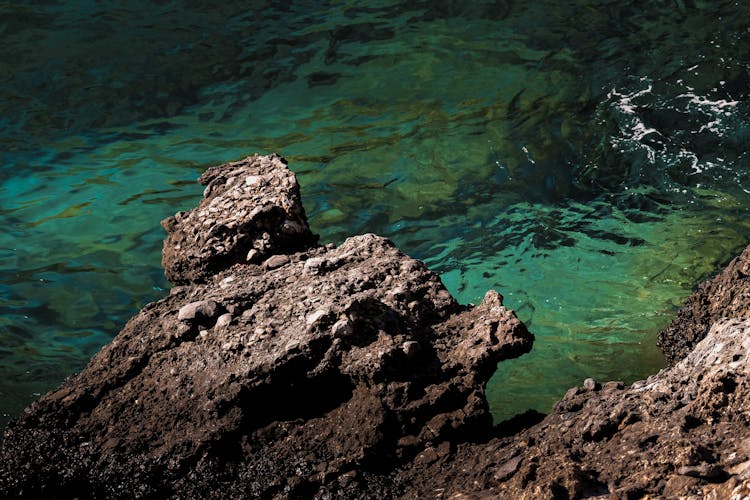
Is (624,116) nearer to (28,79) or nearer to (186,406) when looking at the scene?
(28,79)

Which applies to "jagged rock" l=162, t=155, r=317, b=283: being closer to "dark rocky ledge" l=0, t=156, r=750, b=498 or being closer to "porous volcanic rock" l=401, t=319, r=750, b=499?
"dark rocky ledge" l=0, t=156, r=750, b=498

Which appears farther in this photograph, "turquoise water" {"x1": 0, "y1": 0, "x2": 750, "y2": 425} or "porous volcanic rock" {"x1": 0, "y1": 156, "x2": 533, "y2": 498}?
"turquoise water" {"x1": 0, "y1": 0, "x2": 750, "y2": 425}

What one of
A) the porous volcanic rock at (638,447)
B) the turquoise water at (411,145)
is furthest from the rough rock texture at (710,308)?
the turquoise water at (411,145)

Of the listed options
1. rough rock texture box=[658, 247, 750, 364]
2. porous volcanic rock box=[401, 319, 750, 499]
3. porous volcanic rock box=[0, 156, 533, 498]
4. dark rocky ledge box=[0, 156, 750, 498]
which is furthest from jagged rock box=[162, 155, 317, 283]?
rough rock texture box=[658, 247, 750, 364]

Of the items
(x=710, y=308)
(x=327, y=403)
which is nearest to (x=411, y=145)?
(x=710, y=308)

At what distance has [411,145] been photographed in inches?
416

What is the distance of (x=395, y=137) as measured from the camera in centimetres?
1061

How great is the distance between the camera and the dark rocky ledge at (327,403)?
3219 mm

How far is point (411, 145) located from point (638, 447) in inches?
307

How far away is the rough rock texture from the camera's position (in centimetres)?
441

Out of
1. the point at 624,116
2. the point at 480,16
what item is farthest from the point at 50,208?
the point at 624,116

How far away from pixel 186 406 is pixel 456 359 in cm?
108

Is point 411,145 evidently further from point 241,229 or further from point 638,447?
point 638,447

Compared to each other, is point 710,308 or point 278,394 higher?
point 278,394
